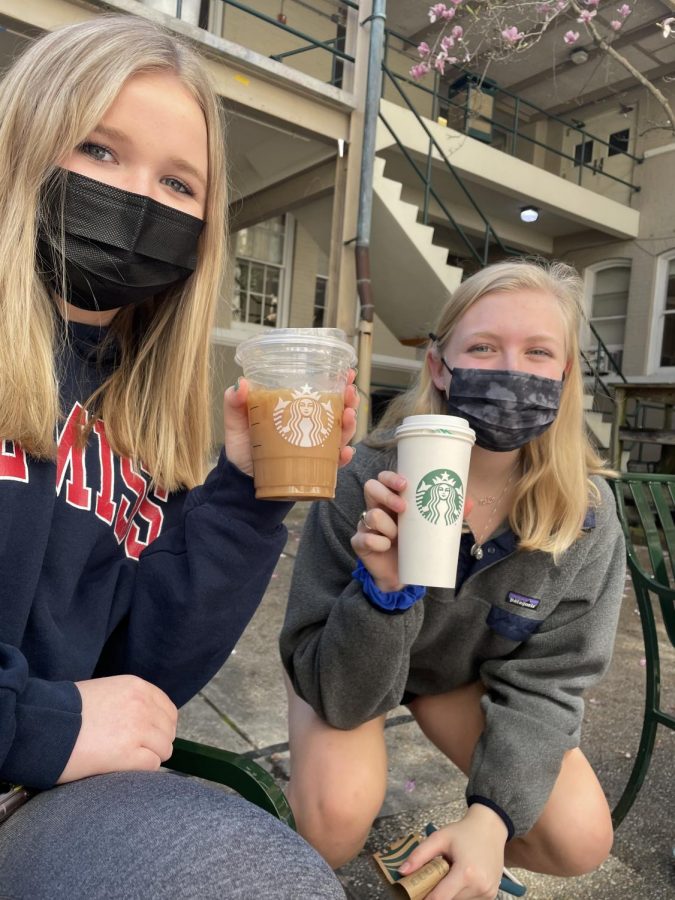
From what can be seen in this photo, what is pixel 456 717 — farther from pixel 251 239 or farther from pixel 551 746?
pixel 251 239

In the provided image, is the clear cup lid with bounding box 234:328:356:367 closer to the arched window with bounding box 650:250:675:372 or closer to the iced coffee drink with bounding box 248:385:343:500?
the iced coffee drink with bounding box 248:385:343:500

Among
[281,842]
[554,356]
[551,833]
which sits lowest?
[551,833]

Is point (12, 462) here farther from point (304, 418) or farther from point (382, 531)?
point (382, 531)

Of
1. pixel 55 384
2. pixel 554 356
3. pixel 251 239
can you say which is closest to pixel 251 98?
pixel 251 239

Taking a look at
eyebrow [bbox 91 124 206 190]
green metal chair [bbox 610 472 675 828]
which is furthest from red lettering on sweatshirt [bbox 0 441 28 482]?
green metal chair [bbox 610 472 675 828]

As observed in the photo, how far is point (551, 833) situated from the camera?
1.60 meters

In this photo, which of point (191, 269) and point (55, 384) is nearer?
point (55, 384)

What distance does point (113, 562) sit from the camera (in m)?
1.27

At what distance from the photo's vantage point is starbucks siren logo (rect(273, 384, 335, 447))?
1172mm

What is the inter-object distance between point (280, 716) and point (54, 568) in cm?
182

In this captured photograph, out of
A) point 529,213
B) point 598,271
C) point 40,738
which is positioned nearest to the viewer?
point 40,738

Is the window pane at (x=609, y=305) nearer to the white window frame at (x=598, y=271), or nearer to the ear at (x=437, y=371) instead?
the white window frame at (x=598, y=271)

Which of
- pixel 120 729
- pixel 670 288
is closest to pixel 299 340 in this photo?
pixel 120 729

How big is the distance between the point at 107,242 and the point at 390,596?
0.92 metres
